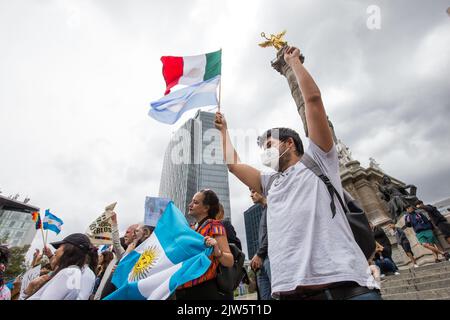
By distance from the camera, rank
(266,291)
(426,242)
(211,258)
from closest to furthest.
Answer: (211,258) → (266,291) → (426,242)

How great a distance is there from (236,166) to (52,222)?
884cm

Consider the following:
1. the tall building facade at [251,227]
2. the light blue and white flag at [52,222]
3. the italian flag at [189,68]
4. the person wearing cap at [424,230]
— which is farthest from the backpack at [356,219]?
the tall building facade at [251,227]

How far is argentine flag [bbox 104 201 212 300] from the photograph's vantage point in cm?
243

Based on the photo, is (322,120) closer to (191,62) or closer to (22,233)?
(191,62)

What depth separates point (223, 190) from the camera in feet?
258

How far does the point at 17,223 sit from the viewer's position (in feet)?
190

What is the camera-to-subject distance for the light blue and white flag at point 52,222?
8186 millimetres

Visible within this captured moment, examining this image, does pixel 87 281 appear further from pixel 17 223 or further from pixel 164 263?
pixel 17 223

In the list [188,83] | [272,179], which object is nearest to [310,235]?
[272,179]

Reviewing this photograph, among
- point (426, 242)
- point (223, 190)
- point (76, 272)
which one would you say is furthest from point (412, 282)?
point (223, 190)

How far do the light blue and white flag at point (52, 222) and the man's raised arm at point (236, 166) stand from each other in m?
8.54

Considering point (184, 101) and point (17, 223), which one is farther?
point (17, 223)

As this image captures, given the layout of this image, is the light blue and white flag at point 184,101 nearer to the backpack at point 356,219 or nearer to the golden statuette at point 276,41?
the backpack at point 356,219
